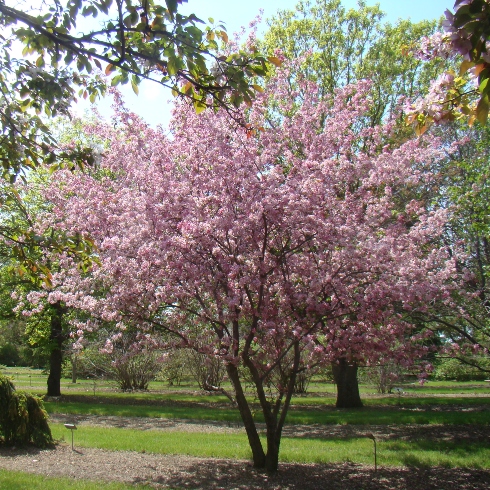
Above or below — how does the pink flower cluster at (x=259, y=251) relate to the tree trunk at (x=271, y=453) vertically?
above

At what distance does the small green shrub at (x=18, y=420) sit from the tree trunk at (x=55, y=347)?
11.6 m

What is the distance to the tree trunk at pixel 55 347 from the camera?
2112 cm

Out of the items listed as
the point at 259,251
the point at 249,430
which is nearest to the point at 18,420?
the point at 249,430

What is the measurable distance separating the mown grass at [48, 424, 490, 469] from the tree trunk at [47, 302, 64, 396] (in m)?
9.92

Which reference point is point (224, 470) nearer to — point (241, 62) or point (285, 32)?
point (241, 62)

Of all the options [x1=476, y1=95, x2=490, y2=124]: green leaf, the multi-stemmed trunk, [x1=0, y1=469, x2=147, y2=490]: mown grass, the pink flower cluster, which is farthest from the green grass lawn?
[x1=476, y1=95, x2=490, y2=124]: green leaf

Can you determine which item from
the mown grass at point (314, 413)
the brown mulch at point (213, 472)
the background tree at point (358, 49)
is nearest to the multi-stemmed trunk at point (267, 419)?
the brown mulch at point (213, 472)

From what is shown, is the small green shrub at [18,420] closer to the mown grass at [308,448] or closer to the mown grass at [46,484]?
the mown grass at [308,448]

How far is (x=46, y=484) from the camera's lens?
6.67 meters

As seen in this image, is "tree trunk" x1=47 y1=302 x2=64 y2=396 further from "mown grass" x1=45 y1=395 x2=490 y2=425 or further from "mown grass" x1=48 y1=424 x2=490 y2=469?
"mown grass" x1=48 y1=424 x2=490 y2=469

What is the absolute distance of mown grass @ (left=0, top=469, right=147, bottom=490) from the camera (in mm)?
6473

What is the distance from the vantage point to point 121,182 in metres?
9.02

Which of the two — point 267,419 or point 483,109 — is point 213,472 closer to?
point 267,419

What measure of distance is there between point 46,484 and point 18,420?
323cm
